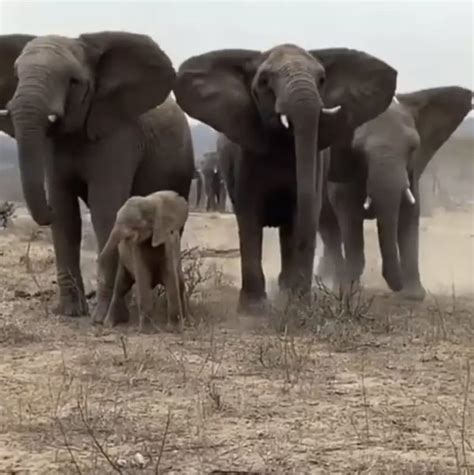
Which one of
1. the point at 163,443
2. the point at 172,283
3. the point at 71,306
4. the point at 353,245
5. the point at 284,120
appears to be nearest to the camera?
the point at 163,443

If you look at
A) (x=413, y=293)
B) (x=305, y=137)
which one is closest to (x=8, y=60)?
(x=305, y=137)

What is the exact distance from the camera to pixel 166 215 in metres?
8.05

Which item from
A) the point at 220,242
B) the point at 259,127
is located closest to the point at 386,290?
the point at 259,127

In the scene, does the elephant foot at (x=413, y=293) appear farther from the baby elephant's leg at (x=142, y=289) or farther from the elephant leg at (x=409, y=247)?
the baby elephant's leg at (x=142, y=289)

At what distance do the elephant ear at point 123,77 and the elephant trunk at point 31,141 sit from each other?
905 millimetres

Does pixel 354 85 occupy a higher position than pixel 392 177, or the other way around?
pixel 354 85

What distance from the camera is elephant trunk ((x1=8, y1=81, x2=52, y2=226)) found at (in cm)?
787

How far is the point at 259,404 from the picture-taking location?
218 inches

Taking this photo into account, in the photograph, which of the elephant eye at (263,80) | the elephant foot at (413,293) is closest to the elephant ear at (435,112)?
the elephant foot at (413,293)

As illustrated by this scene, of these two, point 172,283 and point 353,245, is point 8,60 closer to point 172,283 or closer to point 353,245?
point 172,283

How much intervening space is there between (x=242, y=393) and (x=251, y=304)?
3789 mm

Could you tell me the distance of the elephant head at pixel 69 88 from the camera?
26.0 ft

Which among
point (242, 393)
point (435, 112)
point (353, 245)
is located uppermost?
point (242, 393)

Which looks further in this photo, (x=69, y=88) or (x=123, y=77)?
(x=123, y=77)
